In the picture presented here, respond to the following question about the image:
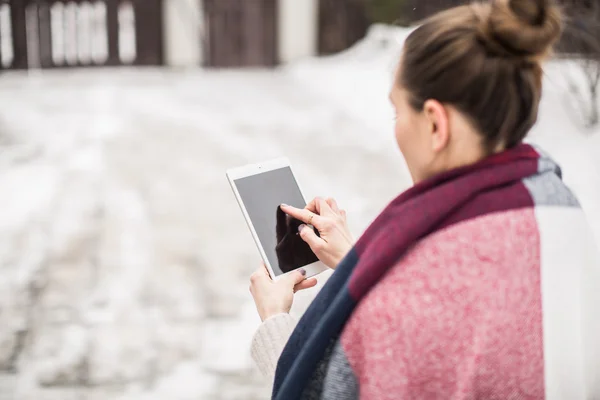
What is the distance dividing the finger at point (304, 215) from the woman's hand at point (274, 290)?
0.37 feet

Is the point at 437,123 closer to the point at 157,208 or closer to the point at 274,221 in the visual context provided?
the point at 274,221

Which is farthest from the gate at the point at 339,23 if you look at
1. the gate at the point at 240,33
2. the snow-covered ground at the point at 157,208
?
the snow-covered ground at the point at 157,208

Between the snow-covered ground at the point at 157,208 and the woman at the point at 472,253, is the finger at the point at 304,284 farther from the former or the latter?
the snow-covered ground at the point at 157,208

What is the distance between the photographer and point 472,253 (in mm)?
916

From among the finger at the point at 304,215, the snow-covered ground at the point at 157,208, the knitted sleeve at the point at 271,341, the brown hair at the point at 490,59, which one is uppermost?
the brown hair at the point at 490,59

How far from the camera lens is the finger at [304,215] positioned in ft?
4.50

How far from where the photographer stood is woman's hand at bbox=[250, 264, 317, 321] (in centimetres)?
130

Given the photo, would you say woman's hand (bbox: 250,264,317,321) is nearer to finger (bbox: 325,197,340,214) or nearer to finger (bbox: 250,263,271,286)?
finger (bbox: 250,263,271,286)

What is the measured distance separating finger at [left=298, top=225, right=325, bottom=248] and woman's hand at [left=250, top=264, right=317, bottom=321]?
8cm

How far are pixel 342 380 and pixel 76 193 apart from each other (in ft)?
13.2

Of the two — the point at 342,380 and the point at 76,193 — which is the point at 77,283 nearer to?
the point at 76,193

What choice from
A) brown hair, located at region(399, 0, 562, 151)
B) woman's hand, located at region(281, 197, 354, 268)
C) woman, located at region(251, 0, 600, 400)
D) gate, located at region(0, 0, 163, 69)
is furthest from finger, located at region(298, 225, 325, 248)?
gate, located at region(0, 0, 163, 69)

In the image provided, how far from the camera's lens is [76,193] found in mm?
4625

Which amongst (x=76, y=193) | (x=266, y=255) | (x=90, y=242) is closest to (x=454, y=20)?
(x=266, y=255)
